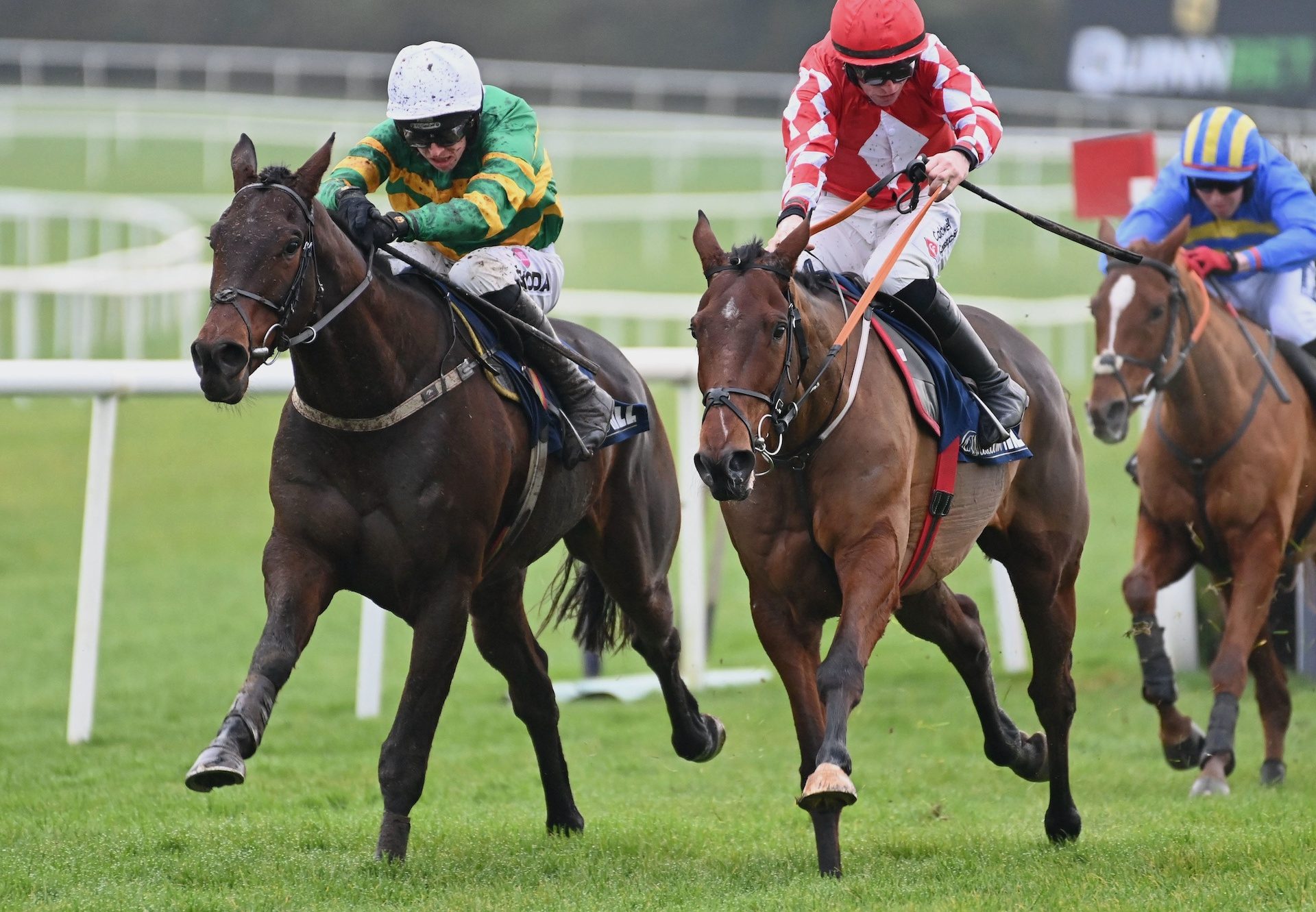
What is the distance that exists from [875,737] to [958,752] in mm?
475

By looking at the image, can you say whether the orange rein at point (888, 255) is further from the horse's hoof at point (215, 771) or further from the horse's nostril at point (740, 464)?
the horse's hoof at point (215, 771)

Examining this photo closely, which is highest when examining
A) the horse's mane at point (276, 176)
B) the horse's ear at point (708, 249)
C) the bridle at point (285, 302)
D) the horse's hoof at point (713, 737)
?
the horse's mane at point (276, 176)

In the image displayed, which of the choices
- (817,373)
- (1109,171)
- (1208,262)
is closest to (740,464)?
(817,373)

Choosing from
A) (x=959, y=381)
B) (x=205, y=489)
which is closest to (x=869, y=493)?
(x=959, y=381)

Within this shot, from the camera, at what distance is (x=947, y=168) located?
16.8 feet

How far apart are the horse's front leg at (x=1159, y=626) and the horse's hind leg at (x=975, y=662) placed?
1273mm

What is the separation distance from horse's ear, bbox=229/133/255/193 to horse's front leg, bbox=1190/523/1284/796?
422 cm

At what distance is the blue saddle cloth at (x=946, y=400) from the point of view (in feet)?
17.5

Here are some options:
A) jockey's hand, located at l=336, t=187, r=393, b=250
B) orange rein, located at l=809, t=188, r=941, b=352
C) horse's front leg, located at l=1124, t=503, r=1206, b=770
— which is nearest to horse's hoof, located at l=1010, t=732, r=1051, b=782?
horse's front leg, located at l=1124, t=503, r=1206, b=770

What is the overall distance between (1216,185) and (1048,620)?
8.49 feet

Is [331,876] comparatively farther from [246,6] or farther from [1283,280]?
[246,6]

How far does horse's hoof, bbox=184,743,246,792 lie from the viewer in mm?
4359

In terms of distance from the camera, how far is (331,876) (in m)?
4.93

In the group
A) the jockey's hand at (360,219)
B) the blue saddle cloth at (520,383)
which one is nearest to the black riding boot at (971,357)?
the blue saddle cloth at (520,383)
